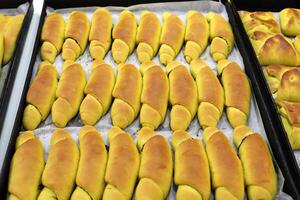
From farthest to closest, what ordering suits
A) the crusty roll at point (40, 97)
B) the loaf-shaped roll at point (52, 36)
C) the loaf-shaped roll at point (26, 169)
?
the loaf-shaped roll at point (52, 36) < the crusty roll at point (40, 97) < the loaf-shaped roll at point (26, 169)

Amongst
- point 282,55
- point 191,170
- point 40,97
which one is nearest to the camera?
point 191,170

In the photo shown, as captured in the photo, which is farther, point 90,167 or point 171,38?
point 171,38

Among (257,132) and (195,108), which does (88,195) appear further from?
(257,132)

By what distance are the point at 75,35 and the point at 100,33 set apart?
0.10 metres

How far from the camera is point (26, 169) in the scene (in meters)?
1.08

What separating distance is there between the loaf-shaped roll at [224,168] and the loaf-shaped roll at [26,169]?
481mm

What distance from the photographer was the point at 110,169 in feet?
3.54

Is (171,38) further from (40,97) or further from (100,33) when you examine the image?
(40,97)

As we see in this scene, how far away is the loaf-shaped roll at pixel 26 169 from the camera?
1040mm

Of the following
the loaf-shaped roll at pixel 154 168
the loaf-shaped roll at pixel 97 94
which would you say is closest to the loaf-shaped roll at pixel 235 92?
the loaf-shaped roll at pixel 154 168

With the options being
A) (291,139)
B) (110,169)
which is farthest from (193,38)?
(110,169)

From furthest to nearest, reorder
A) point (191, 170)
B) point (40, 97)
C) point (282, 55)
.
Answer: point (282, 55) < point (40, 97) < point (191, 170)

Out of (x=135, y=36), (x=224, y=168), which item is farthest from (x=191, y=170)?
(x=135, y=36)

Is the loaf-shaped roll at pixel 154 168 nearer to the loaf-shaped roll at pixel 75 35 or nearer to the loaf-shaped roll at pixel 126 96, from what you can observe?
the loaf-shaped roll at pixel 126 96
